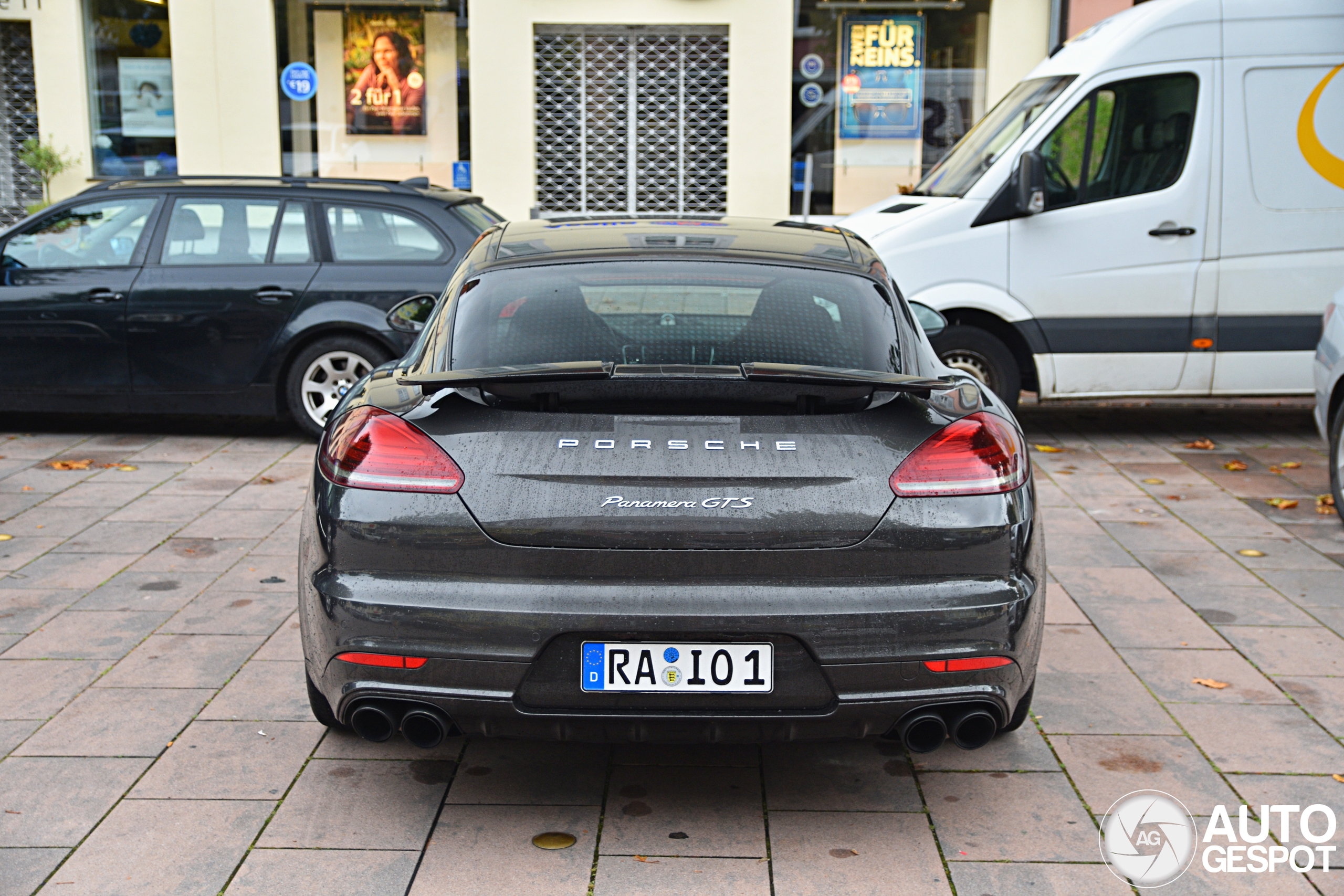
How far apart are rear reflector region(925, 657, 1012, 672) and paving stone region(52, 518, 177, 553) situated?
402 centimetres

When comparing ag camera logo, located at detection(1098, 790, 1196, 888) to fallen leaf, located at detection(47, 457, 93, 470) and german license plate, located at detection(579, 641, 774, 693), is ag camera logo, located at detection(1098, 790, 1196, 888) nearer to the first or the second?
german license plate, located at detection(579, 641, 774, 693)

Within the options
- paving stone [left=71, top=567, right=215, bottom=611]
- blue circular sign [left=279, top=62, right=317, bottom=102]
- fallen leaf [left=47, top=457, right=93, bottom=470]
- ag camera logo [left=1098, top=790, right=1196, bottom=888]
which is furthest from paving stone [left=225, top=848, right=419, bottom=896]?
blue circular sign [left=279, top=62, right=317, bottom=102]

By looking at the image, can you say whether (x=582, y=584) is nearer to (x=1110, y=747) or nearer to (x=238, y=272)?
(x=1110, y=747)

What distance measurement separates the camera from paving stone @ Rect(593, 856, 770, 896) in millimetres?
3043

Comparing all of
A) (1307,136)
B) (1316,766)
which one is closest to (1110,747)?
(1316,766)

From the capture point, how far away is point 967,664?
3080mm

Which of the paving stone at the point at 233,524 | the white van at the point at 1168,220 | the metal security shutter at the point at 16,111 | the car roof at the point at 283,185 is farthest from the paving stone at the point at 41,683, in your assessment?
the metal security shutter at the point at 16,111

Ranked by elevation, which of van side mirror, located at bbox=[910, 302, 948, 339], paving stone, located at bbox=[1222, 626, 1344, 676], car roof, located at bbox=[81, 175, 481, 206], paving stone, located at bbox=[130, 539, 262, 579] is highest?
car roof, located at bbox=[81, 175, 481, 206]

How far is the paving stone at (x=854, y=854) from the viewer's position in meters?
3.06

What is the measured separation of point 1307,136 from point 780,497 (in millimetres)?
6588

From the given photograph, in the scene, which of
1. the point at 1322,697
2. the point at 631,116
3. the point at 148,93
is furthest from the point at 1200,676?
the point at 148,93

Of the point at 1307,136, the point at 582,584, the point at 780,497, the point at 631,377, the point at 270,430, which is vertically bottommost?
the point at 270,430

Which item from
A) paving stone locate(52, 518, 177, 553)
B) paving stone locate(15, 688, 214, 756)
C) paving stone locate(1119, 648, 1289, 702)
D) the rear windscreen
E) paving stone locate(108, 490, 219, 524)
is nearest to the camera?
the rear windscreen

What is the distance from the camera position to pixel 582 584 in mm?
3025
